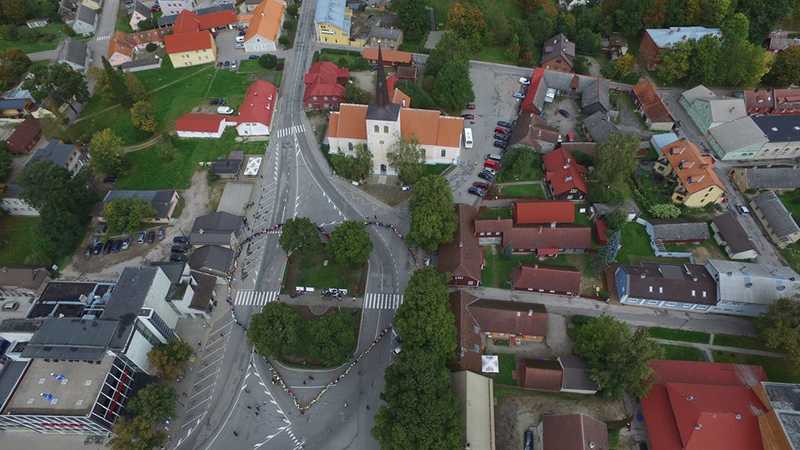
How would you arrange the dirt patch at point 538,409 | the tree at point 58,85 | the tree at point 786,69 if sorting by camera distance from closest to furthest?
the dirt patch at point 538,409, the tree at point 58,85, the tree at point 786,69

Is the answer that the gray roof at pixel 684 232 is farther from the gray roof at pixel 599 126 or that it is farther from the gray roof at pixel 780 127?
the gray roof at pixel 780 127

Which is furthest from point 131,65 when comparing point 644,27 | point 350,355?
point 644,27

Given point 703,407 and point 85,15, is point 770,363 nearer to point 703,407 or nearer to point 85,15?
point 703,407

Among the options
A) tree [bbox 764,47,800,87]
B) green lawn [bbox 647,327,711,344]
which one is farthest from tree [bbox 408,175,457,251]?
tree [bbox 764,47,800,87]

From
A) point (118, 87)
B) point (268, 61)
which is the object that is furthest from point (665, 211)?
point (118, 87)

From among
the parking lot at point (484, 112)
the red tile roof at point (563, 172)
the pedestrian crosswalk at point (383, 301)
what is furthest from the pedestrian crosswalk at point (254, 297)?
the red tile roof at point (563, 172)

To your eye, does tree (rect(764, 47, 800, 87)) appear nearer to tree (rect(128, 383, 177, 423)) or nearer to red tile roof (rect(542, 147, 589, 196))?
red tile roof (rect(542, 147, 589, 196))
